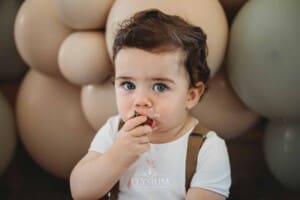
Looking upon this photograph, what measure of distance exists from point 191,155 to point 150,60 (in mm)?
159

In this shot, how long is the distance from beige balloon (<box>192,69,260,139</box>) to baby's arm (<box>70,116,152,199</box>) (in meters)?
0.31

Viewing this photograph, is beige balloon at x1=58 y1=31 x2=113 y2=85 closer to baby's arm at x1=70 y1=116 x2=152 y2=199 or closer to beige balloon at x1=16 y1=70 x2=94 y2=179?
beige balloon at x1=16 y1=70 x2=94 y2=179

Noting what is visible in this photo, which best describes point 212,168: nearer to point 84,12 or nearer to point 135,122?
point 135,122

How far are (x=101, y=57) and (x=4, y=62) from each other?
0.33m

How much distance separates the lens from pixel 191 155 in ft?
2.52

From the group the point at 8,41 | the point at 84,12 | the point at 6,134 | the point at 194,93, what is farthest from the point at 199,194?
the point at 8,41

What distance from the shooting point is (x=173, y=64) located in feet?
2.35

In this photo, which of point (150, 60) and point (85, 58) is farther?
point (85, 58)

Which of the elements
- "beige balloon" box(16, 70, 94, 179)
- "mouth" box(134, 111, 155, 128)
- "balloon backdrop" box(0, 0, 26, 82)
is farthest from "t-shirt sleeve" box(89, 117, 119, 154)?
"balloon backdrop" box(0, 0, 26, 82)

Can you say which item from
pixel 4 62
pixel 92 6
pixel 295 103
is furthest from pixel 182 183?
pixel 4 62

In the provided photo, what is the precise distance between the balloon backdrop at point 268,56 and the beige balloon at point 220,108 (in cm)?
5

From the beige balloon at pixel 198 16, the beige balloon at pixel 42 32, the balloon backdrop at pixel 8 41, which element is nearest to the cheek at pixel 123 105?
the beige balloon at pixel 198 16

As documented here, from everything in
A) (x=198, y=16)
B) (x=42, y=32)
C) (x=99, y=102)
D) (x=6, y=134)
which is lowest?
(x=6, y=134)

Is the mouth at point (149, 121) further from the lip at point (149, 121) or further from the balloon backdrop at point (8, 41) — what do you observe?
the balloon backdrop at point (8, 41)
